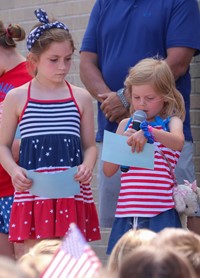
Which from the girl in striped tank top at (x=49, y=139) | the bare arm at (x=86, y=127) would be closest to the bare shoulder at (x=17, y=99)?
the girl in striped tank top at (x=49, y=139)

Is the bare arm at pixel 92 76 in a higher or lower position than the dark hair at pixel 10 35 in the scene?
lower

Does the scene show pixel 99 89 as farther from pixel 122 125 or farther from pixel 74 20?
pixel 74 20

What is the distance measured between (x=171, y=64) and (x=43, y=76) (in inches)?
36.7

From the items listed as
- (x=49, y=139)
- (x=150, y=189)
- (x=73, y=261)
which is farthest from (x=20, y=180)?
(x=73, y=261)

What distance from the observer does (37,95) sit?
5.47 metres

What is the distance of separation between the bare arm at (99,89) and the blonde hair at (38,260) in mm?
2292

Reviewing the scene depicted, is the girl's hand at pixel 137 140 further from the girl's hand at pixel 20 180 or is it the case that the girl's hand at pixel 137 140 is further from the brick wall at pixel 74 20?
the brick wall at pixel 74 20

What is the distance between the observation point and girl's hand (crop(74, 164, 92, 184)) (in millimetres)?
5234

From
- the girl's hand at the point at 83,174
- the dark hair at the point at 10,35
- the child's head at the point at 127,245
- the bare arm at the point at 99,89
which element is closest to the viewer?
the child's head at the point at 127,245

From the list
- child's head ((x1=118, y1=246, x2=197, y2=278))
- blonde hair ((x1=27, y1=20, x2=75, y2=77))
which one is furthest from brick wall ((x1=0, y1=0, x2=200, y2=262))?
child's head ((x1=118, y1=246, x2=197, y2=278))

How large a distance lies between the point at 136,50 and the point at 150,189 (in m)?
1.16

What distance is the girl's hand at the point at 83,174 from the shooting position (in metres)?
5.23

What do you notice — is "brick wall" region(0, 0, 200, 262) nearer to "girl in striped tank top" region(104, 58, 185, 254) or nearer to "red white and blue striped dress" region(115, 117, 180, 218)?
"girl in striped tank top" region(104, 58, 185, 254)

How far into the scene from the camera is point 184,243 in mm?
3490
